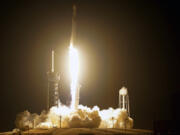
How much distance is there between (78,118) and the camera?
5891 cm

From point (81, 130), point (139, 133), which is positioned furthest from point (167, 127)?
point (81, 130)

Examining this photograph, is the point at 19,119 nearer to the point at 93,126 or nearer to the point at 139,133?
the point at 93,126

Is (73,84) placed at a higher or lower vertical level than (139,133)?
higher

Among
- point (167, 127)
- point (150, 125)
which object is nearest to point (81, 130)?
point (167, 127)

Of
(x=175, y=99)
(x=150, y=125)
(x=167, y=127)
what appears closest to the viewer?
(x=167, y=127)

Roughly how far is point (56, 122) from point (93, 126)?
20.0 feet

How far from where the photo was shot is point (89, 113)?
61.3 m

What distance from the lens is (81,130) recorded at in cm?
5231

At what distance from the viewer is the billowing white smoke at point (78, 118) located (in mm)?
59312

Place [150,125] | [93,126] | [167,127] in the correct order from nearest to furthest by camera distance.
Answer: [167,127], [93,126], [150,125]

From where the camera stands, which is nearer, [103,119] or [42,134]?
[42,134]

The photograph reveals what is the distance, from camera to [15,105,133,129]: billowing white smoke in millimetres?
59312

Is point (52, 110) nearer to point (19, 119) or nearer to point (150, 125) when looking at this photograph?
point (19, 119)

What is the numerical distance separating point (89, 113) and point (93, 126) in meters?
2.35
